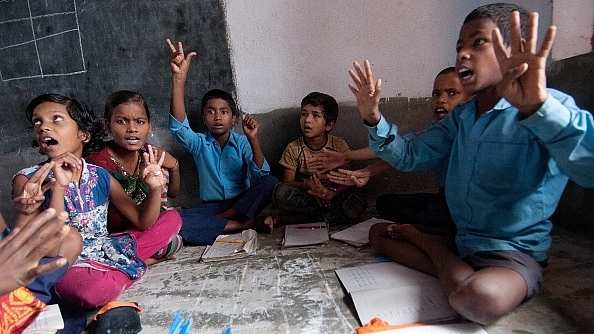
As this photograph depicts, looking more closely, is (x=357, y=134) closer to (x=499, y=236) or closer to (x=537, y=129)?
(x=499, y=236)

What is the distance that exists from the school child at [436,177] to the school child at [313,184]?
178 mm

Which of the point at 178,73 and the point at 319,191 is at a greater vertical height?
the point at 178,73

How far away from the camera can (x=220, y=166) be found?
251 cm

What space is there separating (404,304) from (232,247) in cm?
102

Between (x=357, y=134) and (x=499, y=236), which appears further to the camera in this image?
(x=357, y=134)

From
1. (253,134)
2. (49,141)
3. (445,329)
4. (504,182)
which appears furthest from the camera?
(253,134)

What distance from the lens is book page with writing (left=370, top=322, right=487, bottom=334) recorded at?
44.2 inches

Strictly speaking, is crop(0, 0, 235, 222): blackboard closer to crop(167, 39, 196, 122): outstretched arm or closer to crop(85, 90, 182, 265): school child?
crop(167, 39, 196, 122): outstretched arm

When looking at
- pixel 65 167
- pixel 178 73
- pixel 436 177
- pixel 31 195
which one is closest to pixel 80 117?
pixel 65 167

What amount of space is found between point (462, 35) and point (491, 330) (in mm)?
1023

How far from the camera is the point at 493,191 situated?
1.31 metres

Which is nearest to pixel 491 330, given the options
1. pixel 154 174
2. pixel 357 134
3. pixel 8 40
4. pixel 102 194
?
pixel 154 174

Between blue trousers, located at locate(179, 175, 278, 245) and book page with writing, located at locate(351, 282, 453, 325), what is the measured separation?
1.09 metres

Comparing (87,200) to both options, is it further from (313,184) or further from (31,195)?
(313,184)
